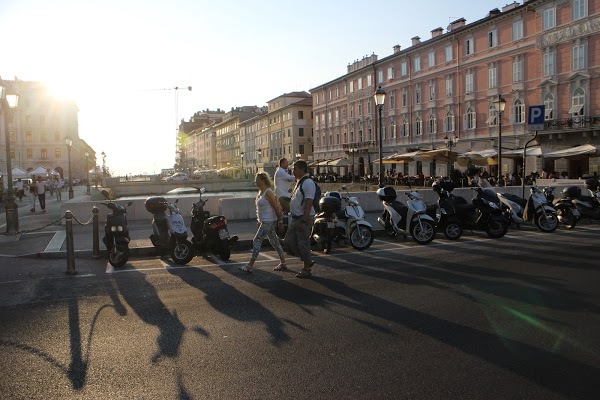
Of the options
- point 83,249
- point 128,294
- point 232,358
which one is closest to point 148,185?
point 83,249

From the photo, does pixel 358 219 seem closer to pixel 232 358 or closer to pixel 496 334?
pixel 496 334

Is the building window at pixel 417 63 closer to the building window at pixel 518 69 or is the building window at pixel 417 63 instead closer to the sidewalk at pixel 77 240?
the building window at pixel 518 69

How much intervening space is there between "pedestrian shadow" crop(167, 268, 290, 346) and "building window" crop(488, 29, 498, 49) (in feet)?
135

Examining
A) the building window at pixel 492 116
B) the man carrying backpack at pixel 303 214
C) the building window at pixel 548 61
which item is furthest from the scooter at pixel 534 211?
the building window at pixel 492 116

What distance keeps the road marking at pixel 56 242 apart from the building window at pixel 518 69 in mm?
36978

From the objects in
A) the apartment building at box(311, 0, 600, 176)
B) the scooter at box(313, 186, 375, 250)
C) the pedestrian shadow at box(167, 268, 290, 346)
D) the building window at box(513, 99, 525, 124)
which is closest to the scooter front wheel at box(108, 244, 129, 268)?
the pedestrian shadow at box(167, 268, 290, 346)

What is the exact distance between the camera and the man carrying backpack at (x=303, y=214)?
A: 7.71 metres

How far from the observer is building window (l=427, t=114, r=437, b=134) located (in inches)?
1988

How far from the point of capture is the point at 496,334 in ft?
16.1

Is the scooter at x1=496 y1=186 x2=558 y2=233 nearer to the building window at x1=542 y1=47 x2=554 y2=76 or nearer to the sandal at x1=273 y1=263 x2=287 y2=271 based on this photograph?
the sandal at x1=273 y1=263 x2=287 y2=271

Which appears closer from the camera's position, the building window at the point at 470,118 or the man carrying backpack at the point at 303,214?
the man carrying backpack at the point at 303,214

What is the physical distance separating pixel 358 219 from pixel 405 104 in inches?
1845

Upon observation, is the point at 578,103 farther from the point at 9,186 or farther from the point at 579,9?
the point at 9,186

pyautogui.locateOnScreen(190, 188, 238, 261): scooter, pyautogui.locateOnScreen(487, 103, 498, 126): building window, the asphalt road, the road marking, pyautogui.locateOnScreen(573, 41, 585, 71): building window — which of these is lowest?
the asphalt road
